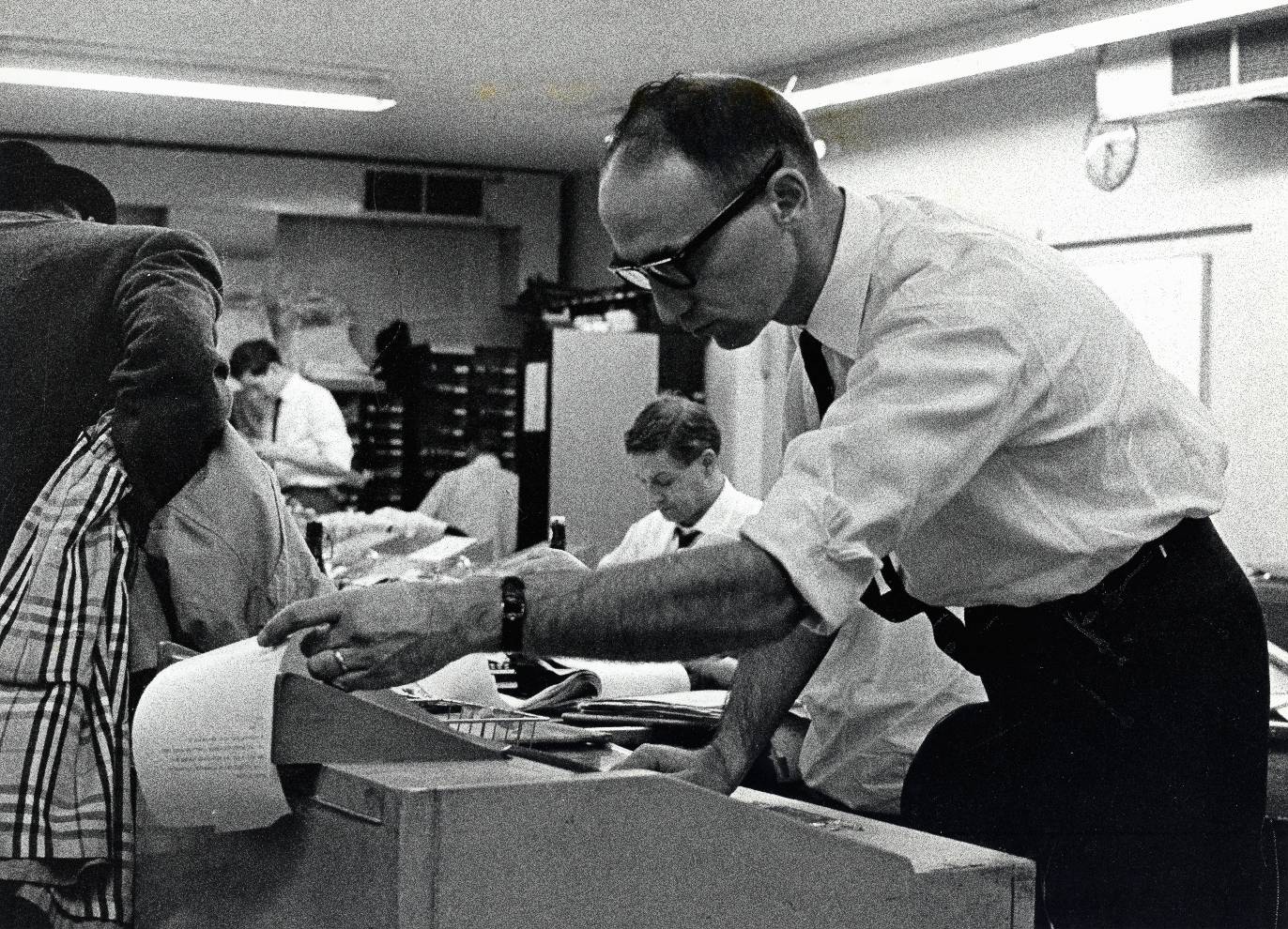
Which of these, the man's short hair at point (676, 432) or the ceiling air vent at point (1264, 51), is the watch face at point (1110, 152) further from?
the man's short hair at point (676, 432)

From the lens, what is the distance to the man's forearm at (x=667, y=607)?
1437 millimetres

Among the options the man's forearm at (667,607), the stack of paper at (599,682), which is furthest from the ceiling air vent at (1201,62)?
the man's forearm at (667,607)

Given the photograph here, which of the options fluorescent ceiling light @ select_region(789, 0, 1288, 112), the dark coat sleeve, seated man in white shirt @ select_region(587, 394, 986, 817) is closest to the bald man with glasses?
the dark coat sleeve

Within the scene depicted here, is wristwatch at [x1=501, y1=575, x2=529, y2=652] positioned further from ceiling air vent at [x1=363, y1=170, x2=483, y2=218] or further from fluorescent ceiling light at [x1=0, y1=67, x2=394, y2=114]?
ceiling air vent at [x1=363, y1=170, x2=483, y2=218]

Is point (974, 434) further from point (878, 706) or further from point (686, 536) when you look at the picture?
point (686, 536)

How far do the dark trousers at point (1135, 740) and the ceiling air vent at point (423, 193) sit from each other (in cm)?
916

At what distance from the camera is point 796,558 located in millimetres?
1438

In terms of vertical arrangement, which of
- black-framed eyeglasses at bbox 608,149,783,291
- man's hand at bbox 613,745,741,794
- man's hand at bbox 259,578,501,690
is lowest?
man's hand at bbox 613,745,741,794

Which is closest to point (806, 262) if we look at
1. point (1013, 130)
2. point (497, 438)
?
point (1013, 130)

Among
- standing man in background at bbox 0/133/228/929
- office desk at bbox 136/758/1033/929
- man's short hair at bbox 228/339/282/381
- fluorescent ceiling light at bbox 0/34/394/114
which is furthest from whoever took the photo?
man's short hair at bbox 228/339/282/381

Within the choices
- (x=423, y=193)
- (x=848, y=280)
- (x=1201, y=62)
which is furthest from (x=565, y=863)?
(x=423, y=193)

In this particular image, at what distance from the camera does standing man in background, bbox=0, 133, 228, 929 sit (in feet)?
6.08

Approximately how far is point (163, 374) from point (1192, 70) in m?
4.79

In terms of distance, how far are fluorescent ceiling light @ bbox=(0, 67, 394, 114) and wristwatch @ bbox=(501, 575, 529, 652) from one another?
6.64m
